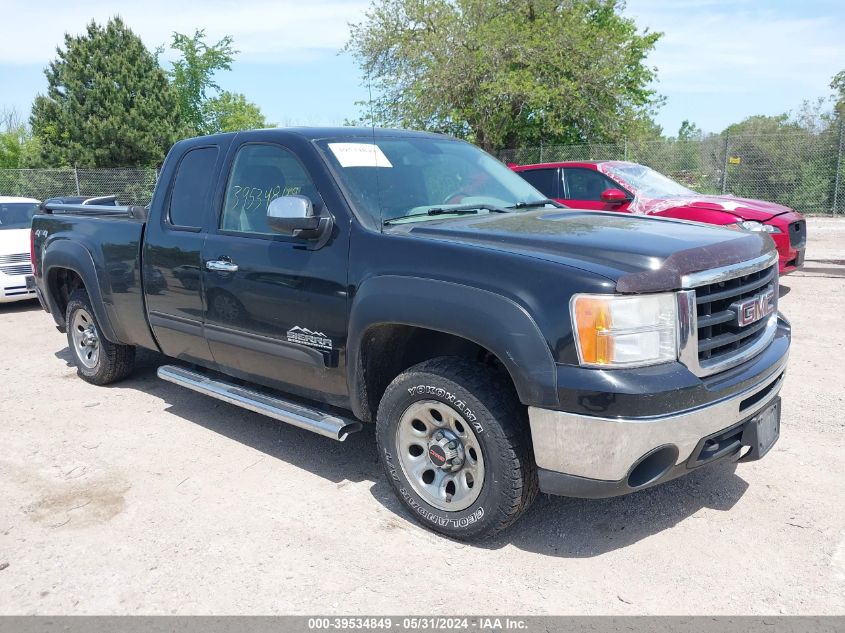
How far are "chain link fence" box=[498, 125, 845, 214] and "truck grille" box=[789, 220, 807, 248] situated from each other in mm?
9107

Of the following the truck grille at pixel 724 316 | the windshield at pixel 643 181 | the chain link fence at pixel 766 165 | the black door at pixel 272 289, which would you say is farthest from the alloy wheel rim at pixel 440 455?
the chain link fence at pixel 766 165

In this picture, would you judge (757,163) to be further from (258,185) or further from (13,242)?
(258,185)

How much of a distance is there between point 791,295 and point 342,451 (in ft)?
21.8

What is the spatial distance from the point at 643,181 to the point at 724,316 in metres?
6.77

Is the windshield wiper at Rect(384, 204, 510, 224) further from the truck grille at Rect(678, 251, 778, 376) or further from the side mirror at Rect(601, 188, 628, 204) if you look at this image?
the side mirror at Rect(601, 188, 628, 204)

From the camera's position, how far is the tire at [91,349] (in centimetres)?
575

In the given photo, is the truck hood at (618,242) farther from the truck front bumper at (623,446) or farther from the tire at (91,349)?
the tire at (91,349)

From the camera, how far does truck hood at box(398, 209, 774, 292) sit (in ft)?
9.26

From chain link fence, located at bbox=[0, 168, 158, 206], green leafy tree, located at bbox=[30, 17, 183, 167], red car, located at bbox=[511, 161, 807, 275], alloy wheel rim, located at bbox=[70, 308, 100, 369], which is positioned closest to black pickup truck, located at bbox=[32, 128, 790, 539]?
alloy wheel rim, located at bbox=[70, 308, 100, 369]

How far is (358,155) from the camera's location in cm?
396

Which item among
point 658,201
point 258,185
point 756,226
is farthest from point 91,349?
point 756,226

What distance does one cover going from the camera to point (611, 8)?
24.3 m

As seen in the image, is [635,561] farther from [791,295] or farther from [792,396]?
[791,295]

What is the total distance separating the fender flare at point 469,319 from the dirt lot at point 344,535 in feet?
2.75
